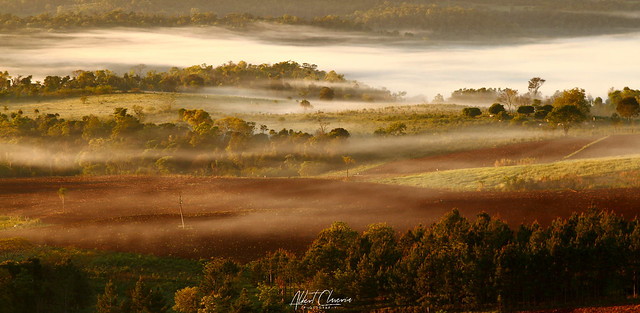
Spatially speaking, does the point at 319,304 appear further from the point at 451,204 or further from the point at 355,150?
the point at 355,150

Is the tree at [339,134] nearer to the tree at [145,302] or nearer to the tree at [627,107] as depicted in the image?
the tree at [627,107]

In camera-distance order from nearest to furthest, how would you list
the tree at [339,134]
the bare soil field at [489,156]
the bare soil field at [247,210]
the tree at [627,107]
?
the bare soil field at [247,210] → the bare soil field at [489,156] → the tree at [339,134] → the tree at [627,107]

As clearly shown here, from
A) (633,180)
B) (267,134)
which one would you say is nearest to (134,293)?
(633,180)

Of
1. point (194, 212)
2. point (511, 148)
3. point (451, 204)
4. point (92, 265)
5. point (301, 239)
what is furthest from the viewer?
point (511, 148)

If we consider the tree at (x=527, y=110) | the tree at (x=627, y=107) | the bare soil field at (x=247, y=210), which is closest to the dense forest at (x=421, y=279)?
the bare soil field at (x=247, y=210)

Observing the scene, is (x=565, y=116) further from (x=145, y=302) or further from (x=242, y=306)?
(x=145, y=302)
